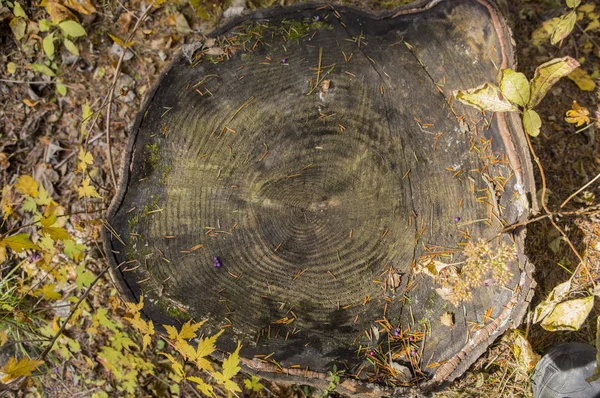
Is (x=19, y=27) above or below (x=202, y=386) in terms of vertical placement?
above

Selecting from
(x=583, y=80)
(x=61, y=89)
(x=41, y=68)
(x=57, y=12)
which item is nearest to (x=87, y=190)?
(x=61, y=89)

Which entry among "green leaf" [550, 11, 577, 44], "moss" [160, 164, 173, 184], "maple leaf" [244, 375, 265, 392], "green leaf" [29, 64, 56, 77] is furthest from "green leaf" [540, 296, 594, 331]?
"green leaf" [29, 64, 56, 77]

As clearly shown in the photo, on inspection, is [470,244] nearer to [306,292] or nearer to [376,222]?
[376,222]

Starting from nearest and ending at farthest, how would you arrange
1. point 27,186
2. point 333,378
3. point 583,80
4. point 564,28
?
point 333,378 → point 564,28 → point 27,186 → point 583,80

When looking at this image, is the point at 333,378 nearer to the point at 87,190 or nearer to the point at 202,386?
the point at 202,386

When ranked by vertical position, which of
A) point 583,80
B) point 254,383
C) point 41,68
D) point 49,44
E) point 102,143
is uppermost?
point 49,44

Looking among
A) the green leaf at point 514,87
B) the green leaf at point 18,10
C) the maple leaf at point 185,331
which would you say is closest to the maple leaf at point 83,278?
the maple leaf at point 185,331
